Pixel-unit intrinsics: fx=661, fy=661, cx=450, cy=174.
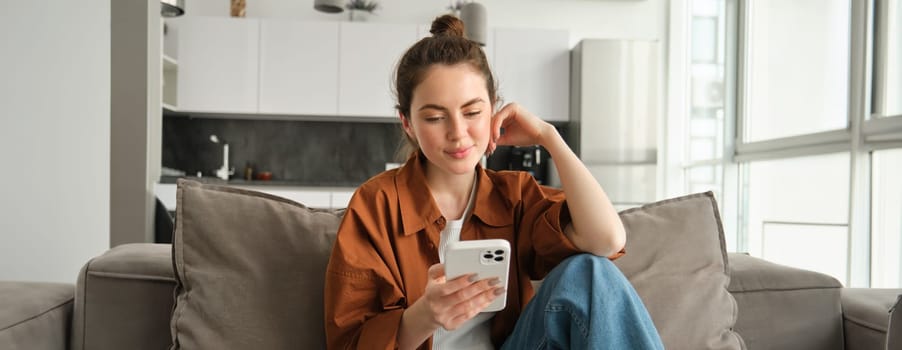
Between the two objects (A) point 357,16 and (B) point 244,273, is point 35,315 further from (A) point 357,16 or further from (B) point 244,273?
(A) point 357,16

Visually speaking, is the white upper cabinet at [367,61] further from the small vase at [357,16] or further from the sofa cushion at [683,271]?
the sofa cushion at [683,271]

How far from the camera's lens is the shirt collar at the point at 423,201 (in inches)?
53.7

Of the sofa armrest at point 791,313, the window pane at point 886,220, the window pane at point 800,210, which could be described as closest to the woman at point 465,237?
the sofa armrest at point 791,313

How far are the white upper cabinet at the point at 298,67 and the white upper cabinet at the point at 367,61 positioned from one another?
0.06m

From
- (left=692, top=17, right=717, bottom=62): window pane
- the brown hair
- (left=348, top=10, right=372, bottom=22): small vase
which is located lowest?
the brown hair

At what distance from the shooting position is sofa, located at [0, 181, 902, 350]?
1332 millimetres

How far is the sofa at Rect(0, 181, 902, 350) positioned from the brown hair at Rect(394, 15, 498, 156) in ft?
1.08

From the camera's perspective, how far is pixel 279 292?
135 centimetres

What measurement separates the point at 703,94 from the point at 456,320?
392 cm

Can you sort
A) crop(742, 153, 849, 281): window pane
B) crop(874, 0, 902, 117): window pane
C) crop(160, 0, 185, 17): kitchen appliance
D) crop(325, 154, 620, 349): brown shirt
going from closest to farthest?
1. crop(325, 154, 620, 349): brown shirt
2. crop(160, 0, 185, 17): kitchen appliance
3. crop(874, 0, 902, 117): window pane
4. crop(742, 153, 849, 281): window pane

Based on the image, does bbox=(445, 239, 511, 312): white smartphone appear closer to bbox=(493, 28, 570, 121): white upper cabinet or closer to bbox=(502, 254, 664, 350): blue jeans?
bbox=(502, 254, 664, 350): blue jeans

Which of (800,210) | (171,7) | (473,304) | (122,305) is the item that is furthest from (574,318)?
(800,210)

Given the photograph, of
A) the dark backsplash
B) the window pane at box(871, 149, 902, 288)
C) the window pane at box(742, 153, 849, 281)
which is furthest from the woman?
the dark backsplash

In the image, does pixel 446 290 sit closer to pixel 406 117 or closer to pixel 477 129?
pixel 477 129
